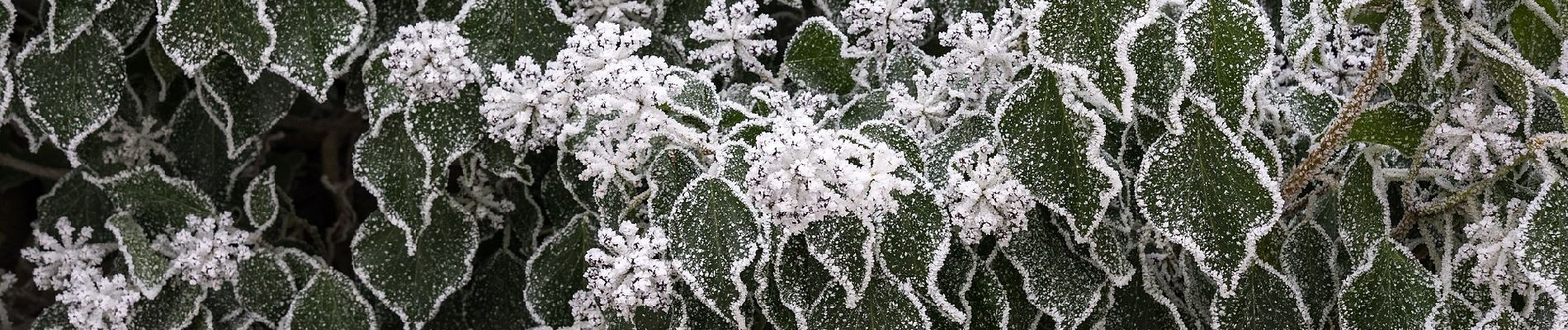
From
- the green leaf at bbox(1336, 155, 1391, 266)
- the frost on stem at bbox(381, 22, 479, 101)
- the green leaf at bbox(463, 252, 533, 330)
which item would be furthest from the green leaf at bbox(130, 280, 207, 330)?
the green leaf at bbox(1336, 155, 1391, 266)

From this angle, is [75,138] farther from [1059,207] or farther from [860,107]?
[1059,207]

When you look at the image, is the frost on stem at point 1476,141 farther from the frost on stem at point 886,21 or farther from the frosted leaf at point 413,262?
the frosted leaf at point 413,262

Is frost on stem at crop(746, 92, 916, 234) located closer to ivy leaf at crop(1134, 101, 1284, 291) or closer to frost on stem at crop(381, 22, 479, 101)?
ivy leaf at crop(1134, 101, 1284, 291)

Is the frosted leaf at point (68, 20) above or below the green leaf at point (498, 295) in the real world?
above

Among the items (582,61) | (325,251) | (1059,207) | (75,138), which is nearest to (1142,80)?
(1059,207)

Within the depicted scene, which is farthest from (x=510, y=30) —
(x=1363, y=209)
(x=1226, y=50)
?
(x=1363, y=209)

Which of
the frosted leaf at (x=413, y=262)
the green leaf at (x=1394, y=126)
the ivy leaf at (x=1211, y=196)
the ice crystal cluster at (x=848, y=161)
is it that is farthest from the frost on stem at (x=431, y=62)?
the green leaf at (x=1394, y=126)
